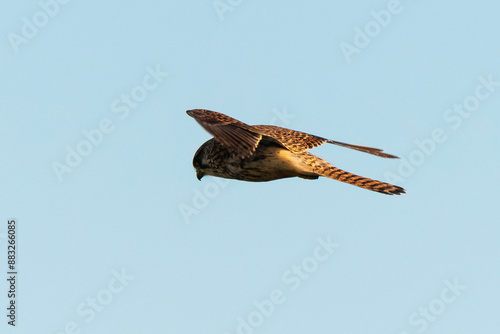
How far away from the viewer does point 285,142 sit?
10.6 meters

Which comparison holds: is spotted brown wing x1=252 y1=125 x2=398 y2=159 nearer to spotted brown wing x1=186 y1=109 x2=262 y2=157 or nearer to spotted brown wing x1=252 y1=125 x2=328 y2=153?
spotted brown wing x1=252 y1=125 x2=328 y2=153

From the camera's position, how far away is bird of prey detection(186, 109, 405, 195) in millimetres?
10023

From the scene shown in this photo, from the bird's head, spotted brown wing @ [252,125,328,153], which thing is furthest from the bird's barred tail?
the bird's head

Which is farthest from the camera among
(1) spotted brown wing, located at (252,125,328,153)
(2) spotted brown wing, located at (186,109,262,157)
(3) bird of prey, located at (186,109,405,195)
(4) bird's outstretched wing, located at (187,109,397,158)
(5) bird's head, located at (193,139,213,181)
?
(5) bird's head, located at (193,139,213,181)

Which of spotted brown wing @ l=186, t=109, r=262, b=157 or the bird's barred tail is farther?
the bird's barred tail

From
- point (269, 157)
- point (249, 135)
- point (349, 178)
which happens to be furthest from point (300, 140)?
point (249, 135)

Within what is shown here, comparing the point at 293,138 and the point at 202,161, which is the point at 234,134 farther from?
the point at 202,161

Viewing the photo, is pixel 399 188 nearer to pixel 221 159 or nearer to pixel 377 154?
pixel 377 154

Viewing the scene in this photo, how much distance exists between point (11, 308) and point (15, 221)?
144 centimetres

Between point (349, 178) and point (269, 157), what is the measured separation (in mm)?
947

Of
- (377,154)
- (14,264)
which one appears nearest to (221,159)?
(377,154)

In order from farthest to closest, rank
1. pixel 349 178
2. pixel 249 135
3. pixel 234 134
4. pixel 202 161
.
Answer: pixel 202 161 → pixel 349 178 → pixel 249 135 → pixel 234 134

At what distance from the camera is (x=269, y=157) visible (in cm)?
1031

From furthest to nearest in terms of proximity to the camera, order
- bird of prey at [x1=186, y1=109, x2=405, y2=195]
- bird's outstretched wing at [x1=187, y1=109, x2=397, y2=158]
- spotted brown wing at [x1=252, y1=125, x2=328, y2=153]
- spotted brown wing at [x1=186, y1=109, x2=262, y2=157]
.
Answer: spotted brown wing at [x1=252, y1=125, x2=328, y2=153]
bird of prey at [x1=186, y1=109, x2=405, y2=195]
bird's outstretched wing at [x1=187, y1=109, x2=397, y2=158]
spotted brown wing at [x1=186, y1=109, x2=262, y2=157]
